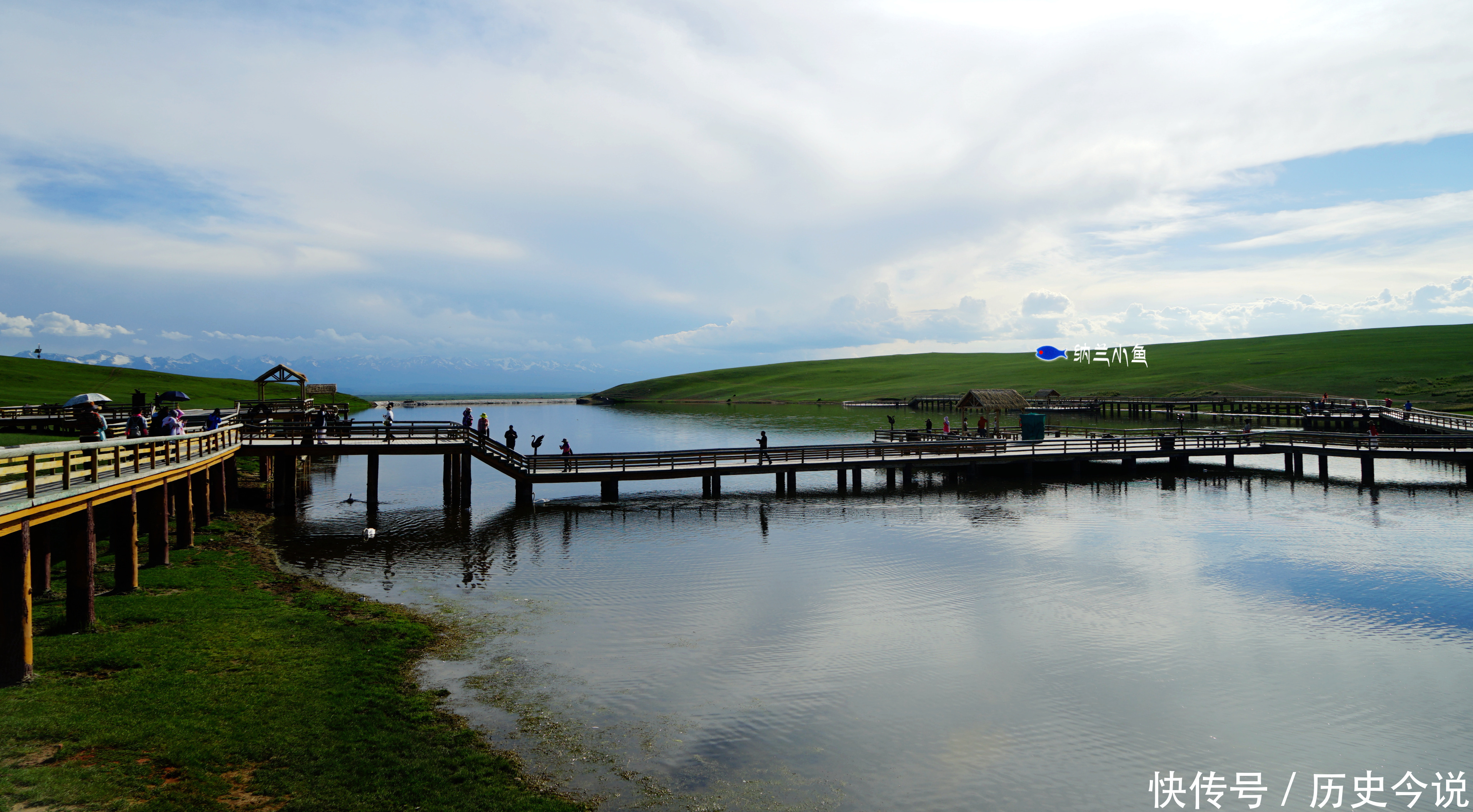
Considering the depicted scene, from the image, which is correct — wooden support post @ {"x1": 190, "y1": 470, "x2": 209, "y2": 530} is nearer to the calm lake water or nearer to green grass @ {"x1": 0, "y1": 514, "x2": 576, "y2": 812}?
the calm lake water

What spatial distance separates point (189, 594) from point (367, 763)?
11.3 m

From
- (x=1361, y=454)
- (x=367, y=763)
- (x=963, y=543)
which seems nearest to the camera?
(x=367, y=763)

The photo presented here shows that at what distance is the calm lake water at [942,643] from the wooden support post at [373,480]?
3.81ft

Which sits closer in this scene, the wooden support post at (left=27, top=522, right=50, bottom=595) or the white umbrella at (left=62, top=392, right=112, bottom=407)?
the wooden support post at (left=27, top=522, right=50, bottom=595)

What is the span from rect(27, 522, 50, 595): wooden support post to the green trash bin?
49006mm

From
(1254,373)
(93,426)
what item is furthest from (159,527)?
A: (1254,373)

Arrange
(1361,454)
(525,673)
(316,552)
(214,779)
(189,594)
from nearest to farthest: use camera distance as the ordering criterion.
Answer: (214,779)
(525,673)
(189,594)
(316,552)
(1361,454)

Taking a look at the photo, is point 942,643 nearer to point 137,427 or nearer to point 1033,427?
point 137,427

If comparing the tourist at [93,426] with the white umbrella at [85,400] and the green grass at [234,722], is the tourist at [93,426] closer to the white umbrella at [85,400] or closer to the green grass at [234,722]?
the green grass at [234,722]

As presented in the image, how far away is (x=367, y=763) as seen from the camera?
1168cm

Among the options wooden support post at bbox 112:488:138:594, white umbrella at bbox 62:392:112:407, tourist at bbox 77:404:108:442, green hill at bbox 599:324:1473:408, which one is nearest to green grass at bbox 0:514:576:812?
wooden support post at bbox 112:488:138:594

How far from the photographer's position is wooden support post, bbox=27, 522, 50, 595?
50.5 feet

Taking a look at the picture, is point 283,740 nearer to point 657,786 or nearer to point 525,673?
point 525,673

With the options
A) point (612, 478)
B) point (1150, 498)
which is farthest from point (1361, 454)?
point (612, 478)
